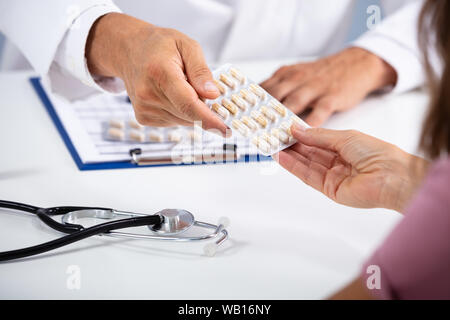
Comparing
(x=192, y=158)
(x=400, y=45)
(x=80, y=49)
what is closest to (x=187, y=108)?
(x=192, y=158)

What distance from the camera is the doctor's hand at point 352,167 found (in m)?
0.58

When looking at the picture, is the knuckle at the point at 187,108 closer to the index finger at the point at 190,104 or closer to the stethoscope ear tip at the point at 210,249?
the index finger at the point at 190,104

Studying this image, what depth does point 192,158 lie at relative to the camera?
0.74m

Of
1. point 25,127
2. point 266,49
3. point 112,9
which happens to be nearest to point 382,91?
point 266,49

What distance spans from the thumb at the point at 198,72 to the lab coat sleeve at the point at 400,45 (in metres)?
0.39

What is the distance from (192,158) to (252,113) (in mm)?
104

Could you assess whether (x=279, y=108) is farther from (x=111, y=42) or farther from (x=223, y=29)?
(x=223, y=29)

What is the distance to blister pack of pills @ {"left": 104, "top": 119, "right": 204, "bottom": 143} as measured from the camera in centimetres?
78

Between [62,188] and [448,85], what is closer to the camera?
[448,85]

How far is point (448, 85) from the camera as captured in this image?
349 millimetres

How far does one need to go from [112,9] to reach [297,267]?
0.46 meters

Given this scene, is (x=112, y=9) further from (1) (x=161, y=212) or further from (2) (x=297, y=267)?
(2) (x=297, y=267)

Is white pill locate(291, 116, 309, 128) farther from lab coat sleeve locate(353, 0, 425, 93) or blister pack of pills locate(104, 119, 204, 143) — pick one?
lab coat sleeve locate(353, 0, 425, 93)

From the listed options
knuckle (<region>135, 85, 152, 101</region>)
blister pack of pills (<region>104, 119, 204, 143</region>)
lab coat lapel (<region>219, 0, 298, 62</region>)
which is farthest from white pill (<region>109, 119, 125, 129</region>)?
lab coat lapel (<region>219, 0, 298, 62</region>)
